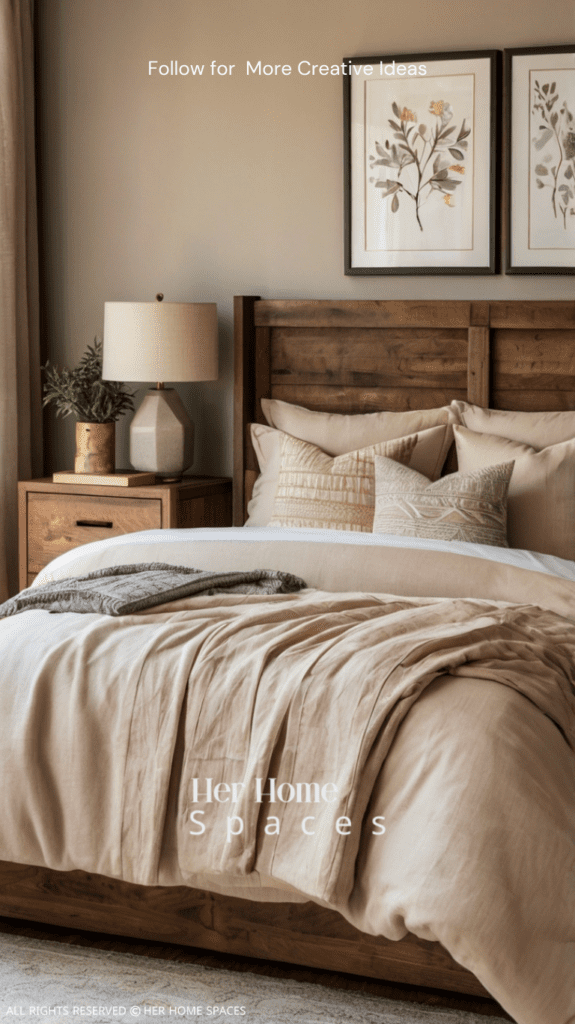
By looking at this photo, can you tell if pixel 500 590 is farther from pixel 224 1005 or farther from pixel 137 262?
pixel 137 262

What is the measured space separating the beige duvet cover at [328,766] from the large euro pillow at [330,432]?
147 centimetres

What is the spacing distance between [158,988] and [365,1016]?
1.28 ft

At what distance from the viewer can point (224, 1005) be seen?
6.88 ft

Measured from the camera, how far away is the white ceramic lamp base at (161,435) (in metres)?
4.17

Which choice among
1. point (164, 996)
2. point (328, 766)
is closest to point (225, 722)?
point (328, 766)

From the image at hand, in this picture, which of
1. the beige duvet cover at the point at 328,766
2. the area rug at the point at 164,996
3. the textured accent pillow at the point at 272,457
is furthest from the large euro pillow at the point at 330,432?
the area rug at the point at 164,996

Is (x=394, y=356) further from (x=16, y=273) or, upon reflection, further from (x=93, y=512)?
(x=16, y=273)

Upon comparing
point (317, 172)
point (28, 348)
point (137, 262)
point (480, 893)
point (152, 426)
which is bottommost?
point (480, 893)

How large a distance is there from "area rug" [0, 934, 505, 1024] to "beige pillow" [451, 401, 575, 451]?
2.03 meters

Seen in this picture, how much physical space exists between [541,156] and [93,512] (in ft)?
6.45

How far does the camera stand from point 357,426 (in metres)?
3.95

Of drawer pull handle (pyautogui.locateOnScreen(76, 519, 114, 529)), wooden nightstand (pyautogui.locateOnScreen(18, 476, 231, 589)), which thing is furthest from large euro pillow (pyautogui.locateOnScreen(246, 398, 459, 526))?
drawer pull handle (pyautogui.locateOnScreen(76, 519, 114, 529))

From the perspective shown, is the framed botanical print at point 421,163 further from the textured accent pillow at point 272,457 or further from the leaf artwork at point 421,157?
the textured accent pillow at point 272,457

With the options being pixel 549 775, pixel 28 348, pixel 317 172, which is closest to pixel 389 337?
pixel 317 172
